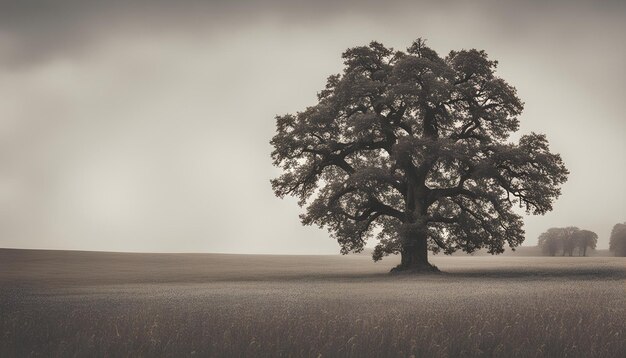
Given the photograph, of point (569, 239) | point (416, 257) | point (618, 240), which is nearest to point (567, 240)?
point (569, 239)

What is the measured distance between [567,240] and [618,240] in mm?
13094

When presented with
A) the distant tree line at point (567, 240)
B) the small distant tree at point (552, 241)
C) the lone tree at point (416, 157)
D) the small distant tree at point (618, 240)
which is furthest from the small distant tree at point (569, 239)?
the lone tree at point (416, 157)

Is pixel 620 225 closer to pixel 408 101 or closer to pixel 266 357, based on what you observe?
pixel 408 101

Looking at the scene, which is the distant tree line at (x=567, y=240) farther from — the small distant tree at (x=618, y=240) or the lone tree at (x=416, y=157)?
the lone tree at (x=416, y=157)

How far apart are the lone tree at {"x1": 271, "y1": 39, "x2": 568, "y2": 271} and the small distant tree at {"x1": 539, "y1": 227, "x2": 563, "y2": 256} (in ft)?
352

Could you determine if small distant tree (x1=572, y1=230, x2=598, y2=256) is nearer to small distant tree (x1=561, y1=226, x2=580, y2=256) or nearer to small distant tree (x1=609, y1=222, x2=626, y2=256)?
small distant tree (x1=561, y1=226, x2=580, y2=256)

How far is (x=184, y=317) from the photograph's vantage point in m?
15.3

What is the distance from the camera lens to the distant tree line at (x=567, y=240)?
5502 inches

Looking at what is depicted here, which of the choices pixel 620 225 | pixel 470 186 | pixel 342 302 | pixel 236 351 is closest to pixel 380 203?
pixel 470 186

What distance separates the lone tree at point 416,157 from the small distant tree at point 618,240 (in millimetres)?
98905

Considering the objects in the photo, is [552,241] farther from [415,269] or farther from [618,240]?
[415,269]

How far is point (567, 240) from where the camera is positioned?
142 m

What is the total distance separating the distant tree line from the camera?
140 meters

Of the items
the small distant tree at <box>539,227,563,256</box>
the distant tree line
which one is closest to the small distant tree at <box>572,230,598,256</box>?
the distant tree line
